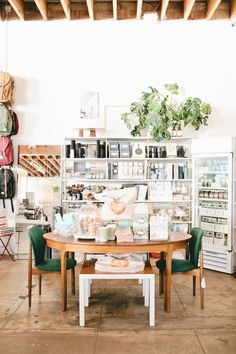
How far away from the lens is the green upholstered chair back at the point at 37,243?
419 cm

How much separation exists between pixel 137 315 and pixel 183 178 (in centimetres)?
300

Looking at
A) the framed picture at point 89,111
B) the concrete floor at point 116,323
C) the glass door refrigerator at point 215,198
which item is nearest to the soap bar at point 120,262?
the concrete floor at point 116,323

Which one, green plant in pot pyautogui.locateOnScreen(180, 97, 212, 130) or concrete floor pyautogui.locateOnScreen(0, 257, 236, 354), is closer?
concrete floor pyautogui.locateOnScreen(0, 257, 236, 354)

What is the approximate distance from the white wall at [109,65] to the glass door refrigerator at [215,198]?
757 mm

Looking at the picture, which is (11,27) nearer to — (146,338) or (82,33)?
(82,33)

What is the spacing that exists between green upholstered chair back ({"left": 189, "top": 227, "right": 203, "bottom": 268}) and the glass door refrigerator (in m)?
1.62

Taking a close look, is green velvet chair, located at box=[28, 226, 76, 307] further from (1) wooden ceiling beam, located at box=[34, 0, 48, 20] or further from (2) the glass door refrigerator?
(1) wooden ceiling beam, located at box=[34, 0, 48, 20]

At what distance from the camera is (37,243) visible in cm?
426

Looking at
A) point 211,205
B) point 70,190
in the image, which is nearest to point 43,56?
point 70,190

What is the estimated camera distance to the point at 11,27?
6777mm

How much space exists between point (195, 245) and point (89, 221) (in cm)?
121

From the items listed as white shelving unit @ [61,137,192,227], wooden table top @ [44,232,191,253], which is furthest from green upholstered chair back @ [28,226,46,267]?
white shelving unit @ [61,137,192,227]

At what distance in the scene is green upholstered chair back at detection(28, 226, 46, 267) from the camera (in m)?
4.19

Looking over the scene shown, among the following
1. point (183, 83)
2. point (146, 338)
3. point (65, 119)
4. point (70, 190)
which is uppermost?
point (183, 83)
